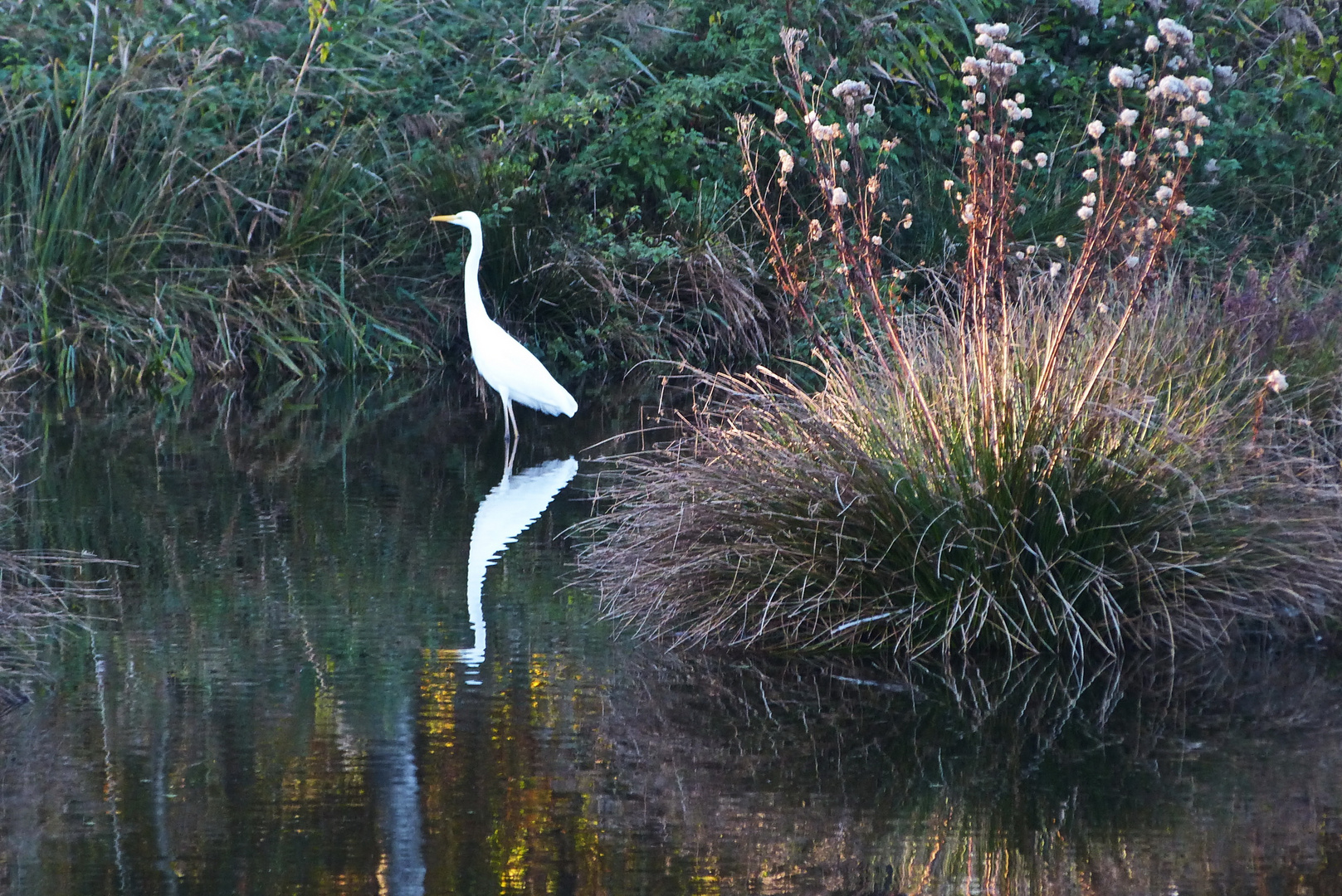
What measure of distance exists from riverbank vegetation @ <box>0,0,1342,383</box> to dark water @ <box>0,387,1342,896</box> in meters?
6.60

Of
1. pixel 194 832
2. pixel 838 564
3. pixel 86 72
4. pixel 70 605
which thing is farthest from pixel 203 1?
pixel 194 832

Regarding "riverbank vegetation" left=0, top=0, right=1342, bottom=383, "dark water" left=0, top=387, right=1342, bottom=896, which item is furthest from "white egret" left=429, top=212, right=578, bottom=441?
"dark water" left=0, top=387, right=1342, bottom=896

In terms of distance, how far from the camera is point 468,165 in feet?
46.2

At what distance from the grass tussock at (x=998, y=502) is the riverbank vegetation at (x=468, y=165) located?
288 inches

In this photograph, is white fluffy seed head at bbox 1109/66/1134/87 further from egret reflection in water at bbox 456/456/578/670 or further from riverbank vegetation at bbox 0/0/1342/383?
riverbank vegetation at bbox 0/0/1342/383

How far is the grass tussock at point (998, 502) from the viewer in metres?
5.36

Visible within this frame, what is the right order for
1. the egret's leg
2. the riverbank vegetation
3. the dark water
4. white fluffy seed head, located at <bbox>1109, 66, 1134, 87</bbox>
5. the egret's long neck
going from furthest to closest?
the riverbank vegetation < the egret's long neck < the egret's leg < white fluffy seed head, located at <bbox>1109, 66, 1134, 87</bbox> < the dark water

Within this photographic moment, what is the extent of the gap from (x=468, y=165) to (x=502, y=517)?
6717 millimetres

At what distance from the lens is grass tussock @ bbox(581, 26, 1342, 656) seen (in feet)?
17.6

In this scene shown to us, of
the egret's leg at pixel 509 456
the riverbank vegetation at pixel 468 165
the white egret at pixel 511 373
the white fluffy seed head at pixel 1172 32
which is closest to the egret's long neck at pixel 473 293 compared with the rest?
the white egret at pixel 511 373

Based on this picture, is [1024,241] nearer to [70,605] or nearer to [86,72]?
[86,72]

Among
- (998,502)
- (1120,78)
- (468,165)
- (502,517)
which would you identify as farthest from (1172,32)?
(468,165)

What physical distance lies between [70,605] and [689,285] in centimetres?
862

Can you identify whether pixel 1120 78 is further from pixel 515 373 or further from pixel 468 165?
pixel 468 165
